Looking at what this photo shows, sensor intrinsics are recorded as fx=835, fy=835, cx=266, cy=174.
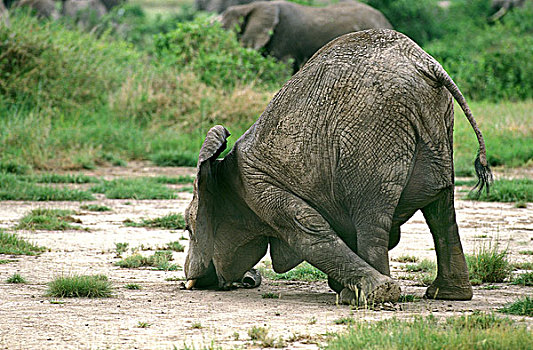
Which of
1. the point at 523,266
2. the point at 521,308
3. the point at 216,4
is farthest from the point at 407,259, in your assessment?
the point at 216,4

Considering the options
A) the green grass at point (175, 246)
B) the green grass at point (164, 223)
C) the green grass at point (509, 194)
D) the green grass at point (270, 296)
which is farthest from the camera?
the green grass at point (509, 194)

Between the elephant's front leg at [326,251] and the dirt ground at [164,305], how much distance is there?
128 millimetres

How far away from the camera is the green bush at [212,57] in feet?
57.5

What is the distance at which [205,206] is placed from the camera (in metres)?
6.05

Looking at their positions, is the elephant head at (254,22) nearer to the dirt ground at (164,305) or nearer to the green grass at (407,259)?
the dirt ground at (164,305)

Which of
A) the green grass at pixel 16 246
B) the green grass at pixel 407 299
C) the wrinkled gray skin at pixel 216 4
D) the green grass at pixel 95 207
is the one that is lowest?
the green grass at pixel 16 246

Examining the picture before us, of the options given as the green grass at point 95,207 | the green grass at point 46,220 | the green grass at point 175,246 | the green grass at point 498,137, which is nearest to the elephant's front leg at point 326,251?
the green grass at point 175,246

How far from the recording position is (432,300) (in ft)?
18.5

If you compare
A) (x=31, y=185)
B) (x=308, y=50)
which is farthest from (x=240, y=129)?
(x=308, y=50)

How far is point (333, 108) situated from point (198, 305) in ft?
5.16

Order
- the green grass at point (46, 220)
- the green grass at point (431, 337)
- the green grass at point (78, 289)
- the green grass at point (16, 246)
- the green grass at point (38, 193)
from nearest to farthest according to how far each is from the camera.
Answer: the green grass at point (431, 337) → the green grass at point (78, 289) → the green grass at point (16, 246) → the green grass at point (46, 220) → the green grass at point (38, 193)

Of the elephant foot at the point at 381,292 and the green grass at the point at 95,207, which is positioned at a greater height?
the green grass at the point at 95,207

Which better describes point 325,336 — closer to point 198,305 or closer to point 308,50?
point 198,305

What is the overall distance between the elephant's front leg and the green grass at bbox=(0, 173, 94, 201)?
228 inches
